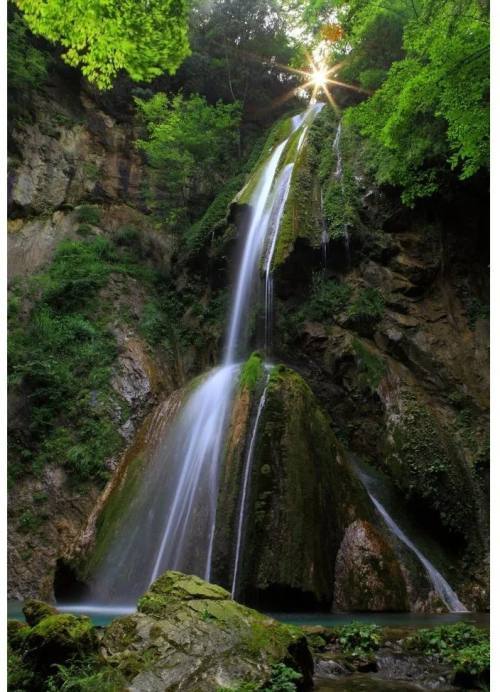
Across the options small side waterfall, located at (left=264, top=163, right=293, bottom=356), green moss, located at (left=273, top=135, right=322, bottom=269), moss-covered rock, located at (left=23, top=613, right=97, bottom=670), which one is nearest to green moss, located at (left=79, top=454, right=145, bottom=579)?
small side waterfall, located at (left=264, top=163, right=293, bottom=356)

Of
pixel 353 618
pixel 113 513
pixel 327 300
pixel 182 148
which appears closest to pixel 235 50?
pixel 182 148

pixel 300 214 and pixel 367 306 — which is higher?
pixel 300 214

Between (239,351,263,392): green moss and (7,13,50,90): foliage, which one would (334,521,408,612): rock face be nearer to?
(239,351,263,392): green moss

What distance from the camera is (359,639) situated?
171 inches

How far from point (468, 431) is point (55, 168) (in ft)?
46.4

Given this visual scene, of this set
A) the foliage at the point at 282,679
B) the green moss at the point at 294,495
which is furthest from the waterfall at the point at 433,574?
the foliage at the point at 282,679

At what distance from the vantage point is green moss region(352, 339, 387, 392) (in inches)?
381

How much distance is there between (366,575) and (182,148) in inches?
529

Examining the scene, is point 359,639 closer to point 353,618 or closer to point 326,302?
point 353,618

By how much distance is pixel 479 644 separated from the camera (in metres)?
4.27

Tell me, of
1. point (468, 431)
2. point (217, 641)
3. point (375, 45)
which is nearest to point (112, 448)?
point (468, 431)

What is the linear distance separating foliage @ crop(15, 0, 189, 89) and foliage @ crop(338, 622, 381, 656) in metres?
5.66

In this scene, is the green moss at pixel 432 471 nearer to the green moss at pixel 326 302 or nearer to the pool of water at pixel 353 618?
the pool of water at pixel 353 618

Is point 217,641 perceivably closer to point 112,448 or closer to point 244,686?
point 244,686
